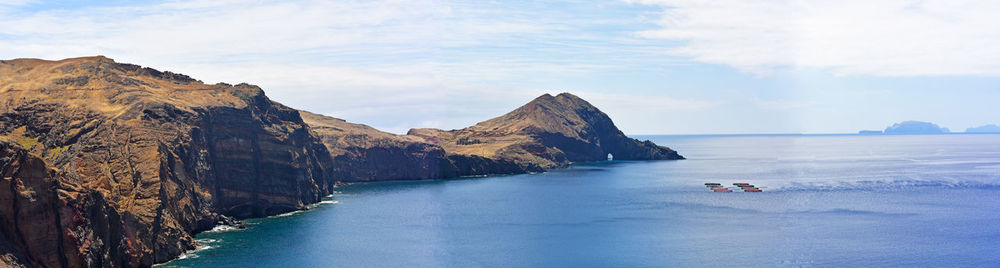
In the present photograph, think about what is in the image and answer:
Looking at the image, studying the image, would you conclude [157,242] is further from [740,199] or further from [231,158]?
[740,199]

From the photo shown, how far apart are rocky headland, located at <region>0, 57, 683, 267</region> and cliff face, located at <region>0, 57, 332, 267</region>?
0.75ft

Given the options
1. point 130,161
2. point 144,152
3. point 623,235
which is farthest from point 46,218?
point 623,235

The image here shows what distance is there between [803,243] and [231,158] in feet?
348

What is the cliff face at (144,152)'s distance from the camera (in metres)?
92.6

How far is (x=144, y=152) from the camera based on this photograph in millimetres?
118312

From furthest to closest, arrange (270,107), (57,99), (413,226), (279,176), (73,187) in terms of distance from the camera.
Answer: (270,107) → (279,176) → (413,226) → (57,99) → (73,187)

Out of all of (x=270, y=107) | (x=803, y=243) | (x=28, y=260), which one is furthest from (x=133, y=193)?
(x=803, y=243)

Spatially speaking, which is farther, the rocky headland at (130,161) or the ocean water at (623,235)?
the ocean water at (623,235)

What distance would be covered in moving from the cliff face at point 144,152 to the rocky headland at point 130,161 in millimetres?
228

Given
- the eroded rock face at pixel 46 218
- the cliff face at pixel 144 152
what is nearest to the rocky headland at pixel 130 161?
the eroded rock face at pixel 46 218

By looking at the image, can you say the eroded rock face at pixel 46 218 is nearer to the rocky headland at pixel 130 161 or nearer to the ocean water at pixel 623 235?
the rocky headland at pixel 130 161

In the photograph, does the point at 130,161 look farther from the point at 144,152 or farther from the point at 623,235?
Result: the point at 623,235

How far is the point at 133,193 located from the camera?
4242 inches

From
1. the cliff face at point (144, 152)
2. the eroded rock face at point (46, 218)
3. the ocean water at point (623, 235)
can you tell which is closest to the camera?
the eroded rock face at point (46, 218)
